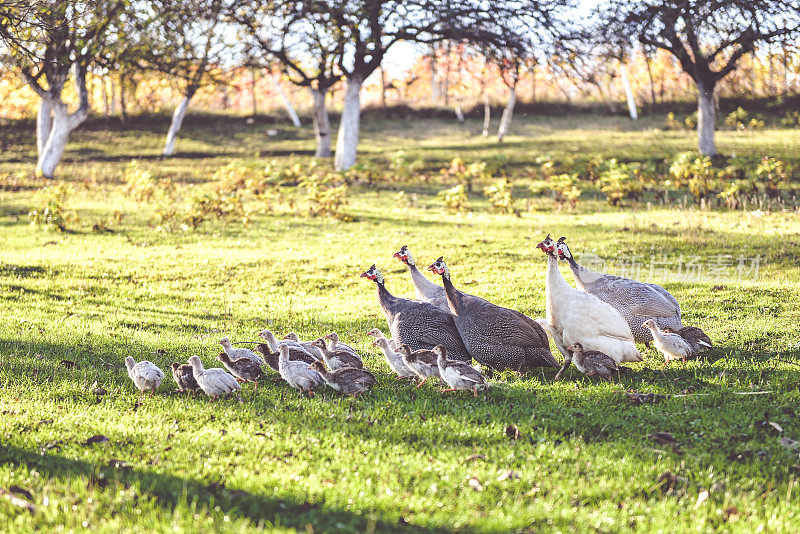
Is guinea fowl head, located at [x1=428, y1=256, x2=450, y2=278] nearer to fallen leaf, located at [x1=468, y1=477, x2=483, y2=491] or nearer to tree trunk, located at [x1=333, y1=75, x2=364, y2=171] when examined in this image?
fallen leaf, located at [x1=468, y1=477, x2=483, y2=491]

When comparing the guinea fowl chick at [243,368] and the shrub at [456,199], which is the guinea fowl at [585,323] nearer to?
the guinea fowl chick at [243,368]

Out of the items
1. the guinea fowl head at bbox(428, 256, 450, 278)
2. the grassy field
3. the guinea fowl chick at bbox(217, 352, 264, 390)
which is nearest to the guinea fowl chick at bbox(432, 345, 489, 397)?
the grassy field

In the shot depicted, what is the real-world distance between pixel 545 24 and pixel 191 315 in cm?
2253

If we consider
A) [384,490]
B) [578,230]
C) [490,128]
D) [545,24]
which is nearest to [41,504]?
[384,490]

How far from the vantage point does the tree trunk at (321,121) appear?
35428 millimetres

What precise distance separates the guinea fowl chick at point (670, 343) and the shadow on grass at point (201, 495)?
485 cm

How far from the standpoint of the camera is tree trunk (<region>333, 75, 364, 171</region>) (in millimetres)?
32969

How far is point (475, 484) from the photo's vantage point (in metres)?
4.69

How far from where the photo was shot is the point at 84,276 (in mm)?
13789

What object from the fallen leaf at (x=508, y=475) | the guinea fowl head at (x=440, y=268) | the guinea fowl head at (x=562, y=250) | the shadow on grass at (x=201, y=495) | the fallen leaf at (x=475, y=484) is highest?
the guinea fowl head at (x=562, y=250)

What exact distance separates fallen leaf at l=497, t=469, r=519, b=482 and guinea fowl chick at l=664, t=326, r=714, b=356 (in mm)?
3911

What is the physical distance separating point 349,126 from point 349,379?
28.1 metres

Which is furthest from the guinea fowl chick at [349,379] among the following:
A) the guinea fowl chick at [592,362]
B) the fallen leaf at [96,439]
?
the guinea fowl chick at [592,362]

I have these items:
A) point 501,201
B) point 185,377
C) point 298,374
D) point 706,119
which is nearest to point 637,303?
point 298,374
